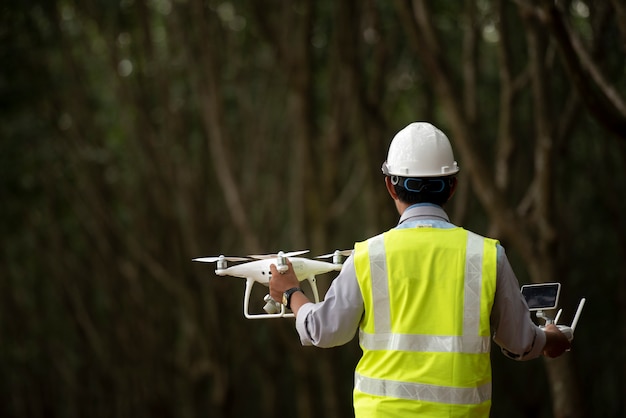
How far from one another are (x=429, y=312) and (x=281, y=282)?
2.27 feet

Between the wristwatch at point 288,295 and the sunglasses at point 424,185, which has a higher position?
the sunglasses at point 424,185

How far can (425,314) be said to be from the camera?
3.78m

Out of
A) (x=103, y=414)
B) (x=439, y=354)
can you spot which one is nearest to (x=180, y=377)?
(x=103, y=414)

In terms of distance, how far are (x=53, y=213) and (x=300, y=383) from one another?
5366mm

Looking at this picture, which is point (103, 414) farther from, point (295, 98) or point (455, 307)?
point (455, 307)

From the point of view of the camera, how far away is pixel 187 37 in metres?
13.6

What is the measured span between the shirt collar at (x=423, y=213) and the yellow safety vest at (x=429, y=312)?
11 centimetres

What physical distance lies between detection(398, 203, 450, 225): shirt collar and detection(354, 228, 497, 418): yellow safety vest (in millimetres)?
110

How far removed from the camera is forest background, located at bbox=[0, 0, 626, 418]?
905 centimetres

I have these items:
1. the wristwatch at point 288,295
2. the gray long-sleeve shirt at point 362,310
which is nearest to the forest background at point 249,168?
the gray long-sleeve shirt at point 362,310

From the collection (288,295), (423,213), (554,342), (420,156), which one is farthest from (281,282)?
(554,342)

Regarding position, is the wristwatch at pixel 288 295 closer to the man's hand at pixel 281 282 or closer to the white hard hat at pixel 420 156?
the man's hand at pixel 281 282

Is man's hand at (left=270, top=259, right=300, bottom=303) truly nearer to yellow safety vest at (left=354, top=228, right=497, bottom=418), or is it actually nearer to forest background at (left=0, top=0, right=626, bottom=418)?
yellow safety vest at (left=354, top=228, right=497, bottom=418)

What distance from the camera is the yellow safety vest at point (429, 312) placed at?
3.75 metres
